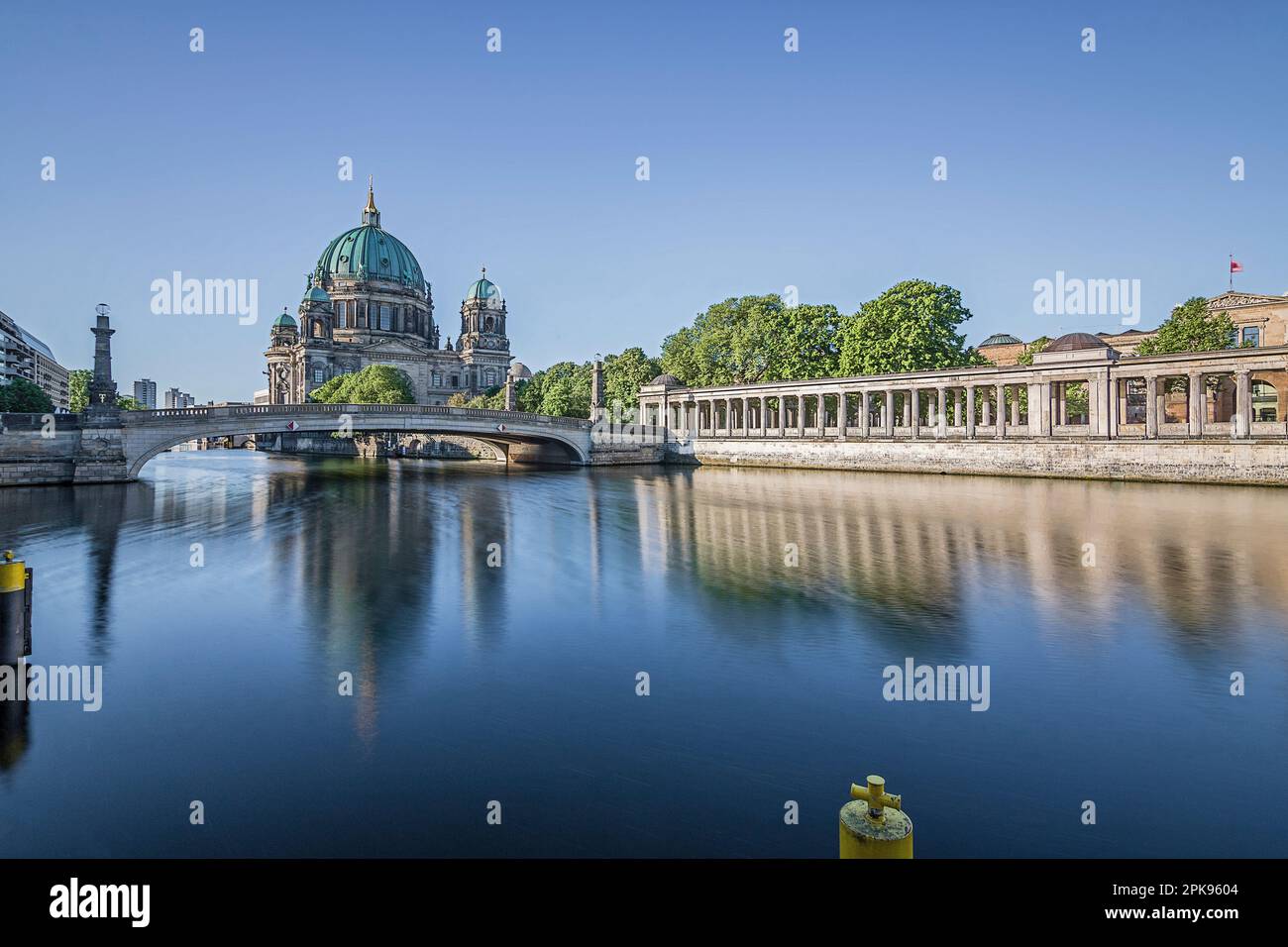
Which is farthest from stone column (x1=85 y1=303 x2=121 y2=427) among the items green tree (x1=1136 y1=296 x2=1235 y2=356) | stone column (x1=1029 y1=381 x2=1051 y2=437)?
green tree (x1=1136 y1=296 x2=1235 y2=356)

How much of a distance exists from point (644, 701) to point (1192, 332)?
59907 millimetres

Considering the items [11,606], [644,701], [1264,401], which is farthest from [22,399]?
[1264,401]

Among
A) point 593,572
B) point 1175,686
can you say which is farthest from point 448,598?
point 1175,686

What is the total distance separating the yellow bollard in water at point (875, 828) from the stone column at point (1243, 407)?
138ft

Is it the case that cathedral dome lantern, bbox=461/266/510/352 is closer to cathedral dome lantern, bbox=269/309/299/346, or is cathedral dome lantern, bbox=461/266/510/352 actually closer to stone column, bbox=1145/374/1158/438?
cathedral dome lantern, bbox=269/309/299/346

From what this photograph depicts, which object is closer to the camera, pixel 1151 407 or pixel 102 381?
pixel 102 381

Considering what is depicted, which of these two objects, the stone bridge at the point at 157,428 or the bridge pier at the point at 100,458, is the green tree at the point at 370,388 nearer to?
the stone bridge at the point at 157,428

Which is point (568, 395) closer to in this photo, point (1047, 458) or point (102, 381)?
point (102, 381)

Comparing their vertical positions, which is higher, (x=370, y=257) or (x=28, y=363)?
(x=370, y=257)

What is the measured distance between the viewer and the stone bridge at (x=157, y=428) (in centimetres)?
3422

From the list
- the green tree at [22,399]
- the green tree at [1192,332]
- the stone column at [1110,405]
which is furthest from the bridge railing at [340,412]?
the green tree at [1192,332]

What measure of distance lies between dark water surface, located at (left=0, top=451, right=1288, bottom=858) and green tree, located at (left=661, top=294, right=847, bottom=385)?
1809 inches

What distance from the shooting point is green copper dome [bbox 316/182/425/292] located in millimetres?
111688

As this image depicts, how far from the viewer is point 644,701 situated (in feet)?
25.3
